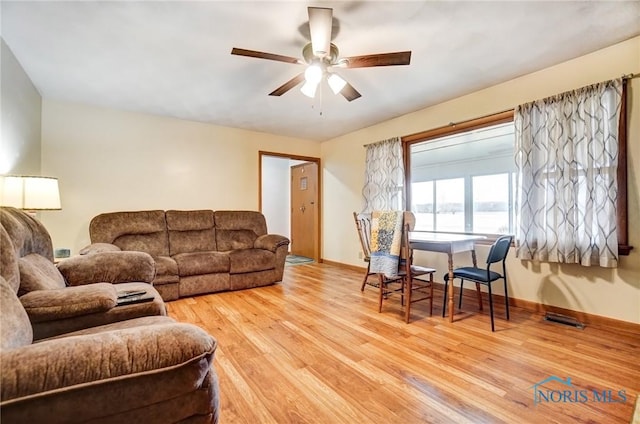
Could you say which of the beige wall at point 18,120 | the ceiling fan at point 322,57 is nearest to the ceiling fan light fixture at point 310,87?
the ceiling fan at point 322,57

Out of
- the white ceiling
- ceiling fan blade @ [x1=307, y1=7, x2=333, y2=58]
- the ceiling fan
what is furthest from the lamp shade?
ceiling fan blade @ [x1=307, y1=7, x2=333, y2=58]

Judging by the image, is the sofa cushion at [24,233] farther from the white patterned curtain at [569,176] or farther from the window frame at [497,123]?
the white patterned curtain at [569,176]

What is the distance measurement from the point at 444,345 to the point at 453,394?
0.60 meters

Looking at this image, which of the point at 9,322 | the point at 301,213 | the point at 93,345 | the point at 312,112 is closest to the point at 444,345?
the point at 93,345

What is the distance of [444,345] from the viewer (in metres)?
2.12

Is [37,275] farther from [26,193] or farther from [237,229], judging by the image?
[237,229]

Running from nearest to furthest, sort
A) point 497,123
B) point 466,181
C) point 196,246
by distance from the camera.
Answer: point 497,123 → point 466,181 → point 196,246

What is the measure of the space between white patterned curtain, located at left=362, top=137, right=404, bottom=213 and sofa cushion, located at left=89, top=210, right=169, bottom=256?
2.89 metres

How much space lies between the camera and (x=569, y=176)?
102 inches

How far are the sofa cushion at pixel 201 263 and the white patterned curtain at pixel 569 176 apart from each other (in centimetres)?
327

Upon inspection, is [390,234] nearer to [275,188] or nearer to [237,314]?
[237,314]

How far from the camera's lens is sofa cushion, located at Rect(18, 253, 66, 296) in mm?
1323

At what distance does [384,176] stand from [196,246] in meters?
2.80

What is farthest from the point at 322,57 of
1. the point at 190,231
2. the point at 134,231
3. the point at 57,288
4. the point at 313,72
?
the point at 134,231
